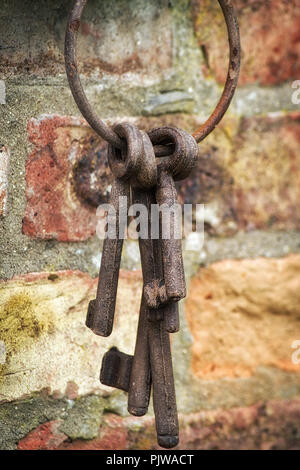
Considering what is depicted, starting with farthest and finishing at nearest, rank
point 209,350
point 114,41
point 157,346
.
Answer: point 209,350 → point 114,41 → point 157,346

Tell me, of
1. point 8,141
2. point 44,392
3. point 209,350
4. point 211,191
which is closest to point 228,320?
point 209,350

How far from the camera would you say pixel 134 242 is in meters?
0.81

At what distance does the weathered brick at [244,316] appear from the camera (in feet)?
2.83

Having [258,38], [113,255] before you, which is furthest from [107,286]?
[258,38]

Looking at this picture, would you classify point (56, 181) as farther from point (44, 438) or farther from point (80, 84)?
point (44, 438)

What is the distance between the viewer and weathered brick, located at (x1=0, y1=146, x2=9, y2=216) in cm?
67

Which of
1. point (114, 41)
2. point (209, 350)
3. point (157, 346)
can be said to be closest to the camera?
point (157, 346)

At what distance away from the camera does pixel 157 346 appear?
0.61 meters

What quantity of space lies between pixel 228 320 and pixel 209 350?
2.1 inches

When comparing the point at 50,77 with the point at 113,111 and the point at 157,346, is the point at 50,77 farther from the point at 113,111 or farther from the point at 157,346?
the point at 157,346

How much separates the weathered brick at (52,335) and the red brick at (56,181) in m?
0.06

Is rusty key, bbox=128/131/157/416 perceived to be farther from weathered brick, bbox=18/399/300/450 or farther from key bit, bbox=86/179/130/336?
weathered brick, bbox=18/399/300/450

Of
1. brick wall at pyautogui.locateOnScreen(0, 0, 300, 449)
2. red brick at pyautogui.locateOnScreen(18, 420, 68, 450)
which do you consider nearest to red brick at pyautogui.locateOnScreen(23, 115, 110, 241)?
brick wall at pyautogui.locateOnScreen(0, 0, 300, 449)

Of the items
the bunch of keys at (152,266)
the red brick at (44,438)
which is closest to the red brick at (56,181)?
the bunch of keys at (152,266)
